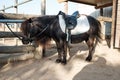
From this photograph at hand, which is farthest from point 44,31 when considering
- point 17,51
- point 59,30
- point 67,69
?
point 17,51

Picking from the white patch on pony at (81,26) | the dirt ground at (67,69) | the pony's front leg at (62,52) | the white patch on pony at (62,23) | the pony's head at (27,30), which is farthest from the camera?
the white patch on pony at (81,26)

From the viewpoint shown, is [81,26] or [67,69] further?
[81,26]

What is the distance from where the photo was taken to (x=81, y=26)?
5.60m

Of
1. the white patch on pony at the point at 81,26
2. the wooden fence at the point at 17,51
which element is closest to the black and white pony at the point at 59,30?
the white patch on pony at the point at 81,26

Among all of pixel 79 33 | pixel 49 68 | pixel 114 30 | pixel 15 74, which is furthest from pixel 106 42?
pixel 15 74

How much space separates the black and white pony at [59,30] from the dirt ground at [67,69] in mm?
260

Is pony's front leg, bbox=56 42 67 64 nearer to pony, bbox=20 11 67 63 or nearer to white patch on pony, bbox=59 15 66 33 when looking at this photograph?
pony, bbox=20 11 67 63

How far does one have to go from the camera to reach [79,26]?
5.58 m

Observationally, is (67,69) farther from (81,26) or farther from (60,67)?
(81,26)

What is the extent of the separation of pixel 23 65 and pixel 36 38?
786mm

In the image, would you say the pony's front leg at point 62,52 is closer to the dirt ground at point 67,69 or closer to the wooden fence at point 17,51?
the dirt ground at point 67,69

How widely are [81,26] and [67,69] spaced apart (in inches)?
43.5

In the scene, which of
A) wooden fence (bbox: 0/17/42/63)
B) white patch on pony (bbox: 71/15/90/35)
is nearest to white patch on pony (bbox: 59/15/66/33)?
white patch on pony (bbox: 71/15/90/35)

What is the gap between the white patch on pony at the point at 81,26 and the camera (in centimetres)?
555
